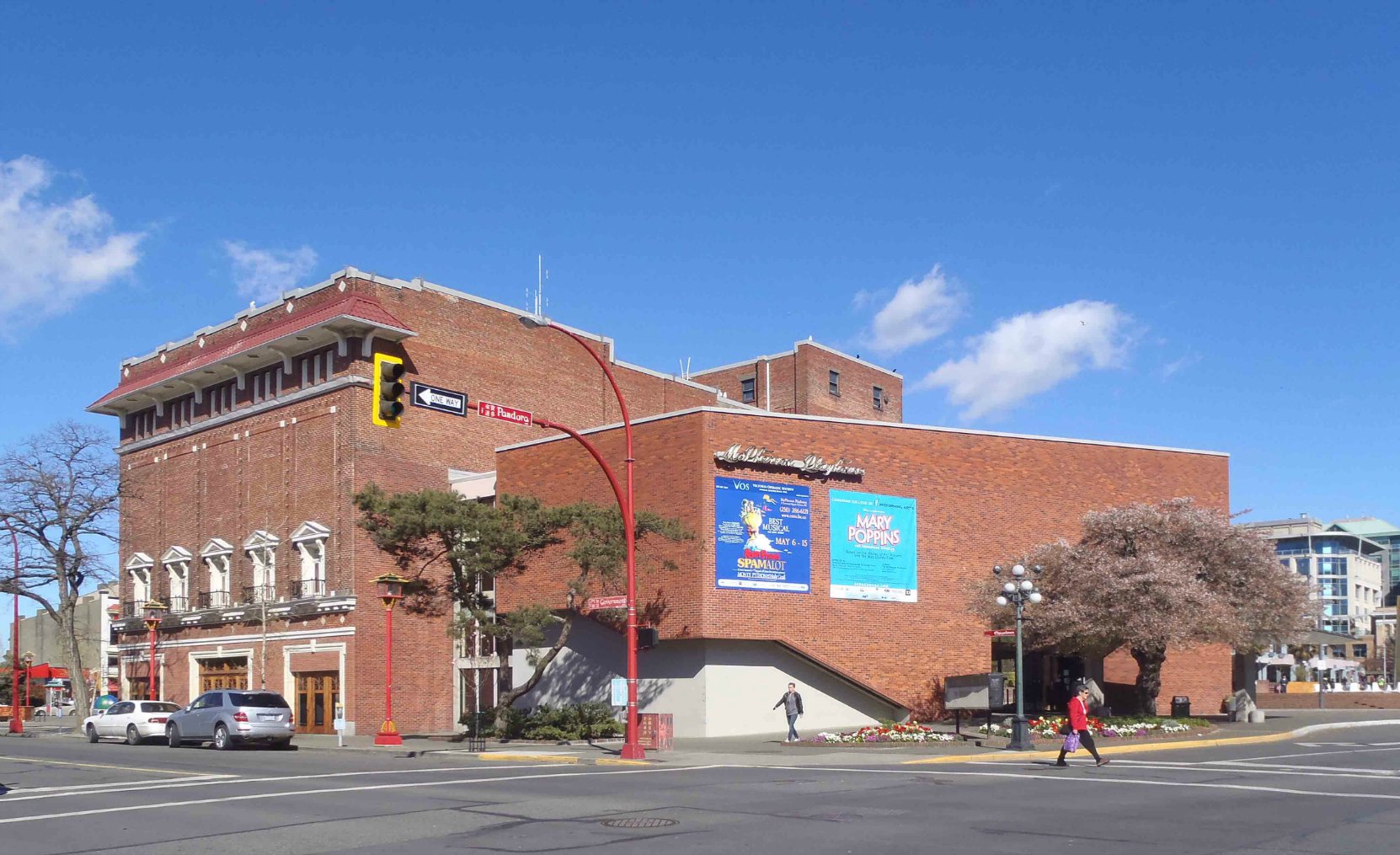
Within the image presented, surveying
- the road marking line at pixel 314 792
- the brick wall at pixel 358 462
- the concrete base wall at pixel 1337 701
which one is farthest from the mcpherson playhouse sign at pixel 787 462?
the concrete base wall at pixel 1337 701

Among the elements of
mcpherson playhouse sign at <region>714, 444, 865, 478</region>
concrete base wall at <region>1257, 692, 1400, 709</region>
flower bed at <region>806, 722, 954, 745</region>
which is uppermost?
mcpherson playhouse sign at <region>714, 444, 865, 478</region>

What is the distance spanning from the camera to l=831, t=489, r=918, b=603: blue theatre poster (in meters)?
40.1

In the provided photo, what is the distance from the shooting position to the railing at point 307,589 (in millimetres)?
46469

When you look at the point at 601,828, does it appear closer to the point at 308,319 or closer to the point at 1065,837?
the point at 1065,837

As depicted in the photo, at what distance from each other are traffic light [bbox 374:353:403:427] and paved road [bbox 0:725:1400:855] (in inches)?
226

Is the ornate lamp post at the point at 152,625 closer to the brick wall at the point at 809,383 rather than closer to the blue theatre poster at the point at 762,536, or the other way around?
the blue theatre poster at the point at 762,536

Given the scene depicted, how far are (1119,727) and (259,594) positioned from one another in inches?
1254

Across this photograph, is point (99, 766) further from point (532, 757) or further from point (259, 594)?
point (259, 594)

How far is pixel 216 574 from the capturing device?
51.9 m

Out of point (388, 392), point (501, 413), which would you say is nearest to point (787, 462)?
point (501, 413)

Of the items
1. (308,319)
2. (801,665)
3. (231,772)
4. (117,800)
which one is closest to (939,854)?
(117,800)

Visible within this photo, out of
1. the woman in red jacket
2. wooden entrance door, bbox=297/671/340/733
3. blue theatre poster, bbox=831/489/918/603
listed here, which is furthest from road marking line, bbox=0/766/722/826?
wooden entrance door, bbox=297/671/340/733

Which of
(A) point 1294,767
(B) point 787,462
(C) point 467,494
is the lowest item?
(A) point 1294,767

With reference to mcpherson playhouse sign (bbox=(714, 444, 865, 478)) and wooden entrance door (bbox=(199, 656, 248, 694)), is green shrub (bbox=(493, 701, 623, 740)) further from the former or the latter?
wooden entrance door (bbox=(199, 656, 248, 694))
